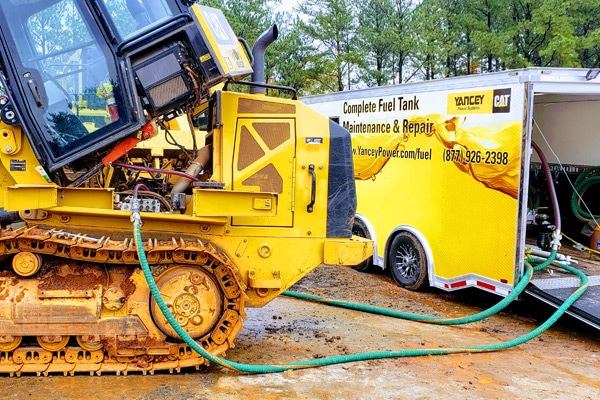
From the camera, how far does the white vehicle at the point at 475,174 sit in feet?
23.2

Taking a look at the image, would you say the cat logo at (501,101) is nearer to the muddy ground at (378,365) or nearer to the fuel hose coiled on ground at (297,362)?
the fuel hose coiled on ground at (297,362)

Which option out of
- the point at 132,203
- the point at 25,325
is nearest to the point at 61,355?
the point at 25,325

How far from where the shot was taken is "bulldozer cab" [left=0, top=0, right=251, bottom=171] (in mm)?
4926

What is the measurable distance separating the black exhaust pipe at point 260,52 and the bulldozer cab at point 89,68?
0.79m

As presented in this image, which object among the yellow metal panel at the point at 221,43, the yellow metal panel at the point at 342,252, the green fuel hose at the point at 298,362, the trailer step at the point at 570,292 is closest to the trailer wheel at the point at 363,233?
the trailer step at the point at 570,292

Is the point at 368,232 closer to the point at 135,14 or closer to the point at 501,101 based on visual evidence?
the point at 501,101

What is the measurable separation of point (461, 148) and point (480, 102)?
63 centimetres

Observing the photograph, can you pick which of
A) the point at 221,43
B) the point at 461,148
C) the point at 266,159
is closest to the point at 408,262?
the point at 461,148

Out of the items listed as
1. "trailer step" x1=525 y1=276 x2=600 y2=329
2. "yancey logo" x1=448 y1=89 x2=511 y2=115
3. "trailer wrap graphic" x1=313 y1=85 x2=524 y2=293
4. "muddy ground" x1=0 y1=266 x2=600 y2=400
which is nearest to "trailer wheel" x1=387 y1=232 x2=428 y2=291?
"trailer wrap graphic" x1=313 y1=85 x2=524 y2=293

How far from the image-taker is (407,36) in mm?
25156

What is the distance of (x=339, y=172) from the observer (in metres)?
5.79

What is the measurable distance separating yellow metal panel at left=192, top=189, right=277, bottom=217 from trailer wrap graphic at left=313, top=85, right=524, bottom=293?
10.6 ft

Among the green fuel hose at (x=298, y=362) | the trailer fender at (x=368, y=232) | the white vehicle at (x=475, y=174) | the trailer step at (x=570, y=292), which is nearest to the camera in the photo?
the green fuel hose at (x=298, y=362)

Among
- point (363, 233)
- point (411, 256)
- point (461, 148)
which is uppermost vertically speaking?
point (461, 148)
